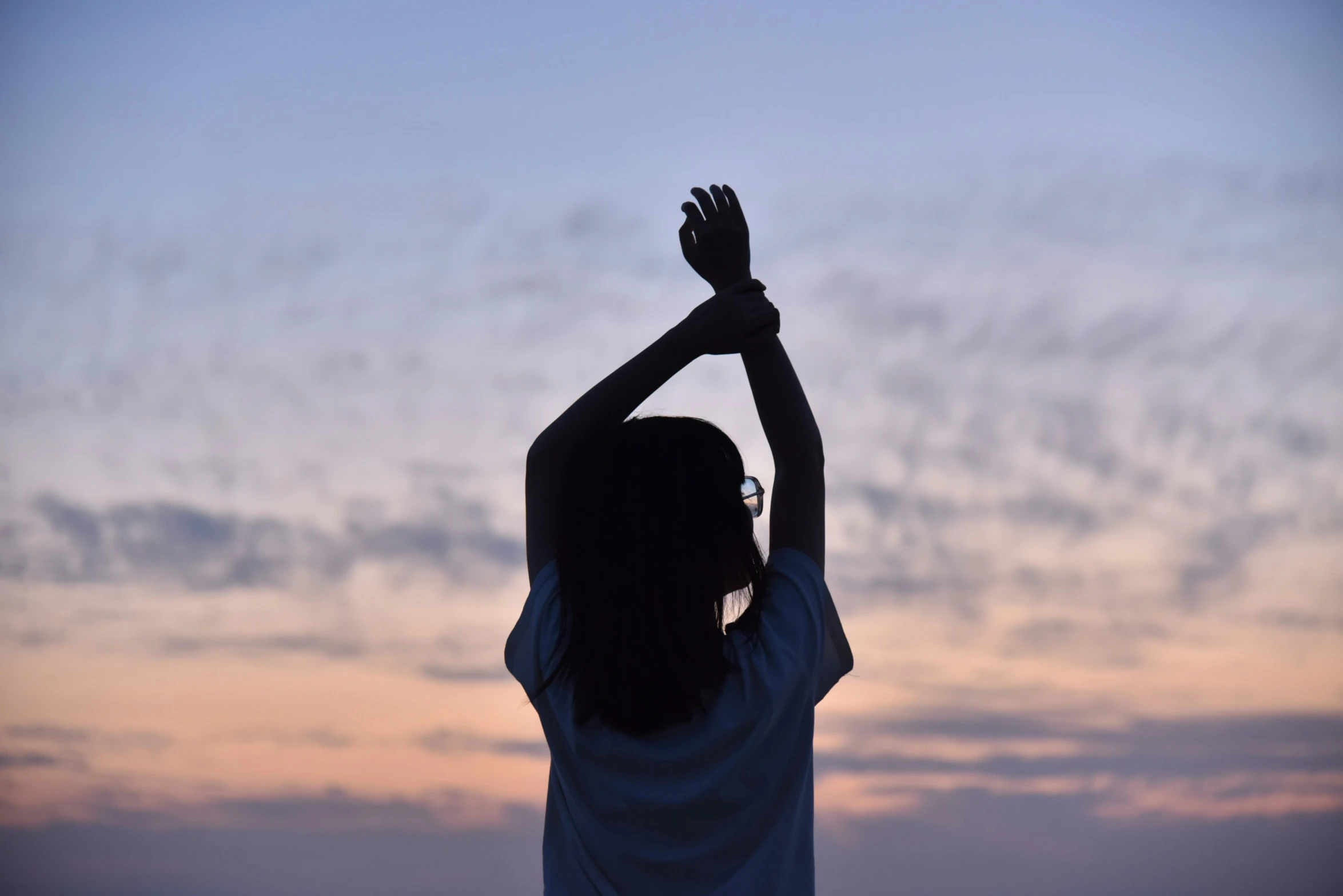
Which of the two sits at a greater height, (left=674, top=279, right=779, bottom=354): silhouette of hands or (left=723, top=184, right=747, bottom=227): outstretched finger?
(left=723, top=184, right=747, bottom=227): outstretched finger

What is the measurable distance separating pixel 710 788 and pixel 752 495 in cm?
58

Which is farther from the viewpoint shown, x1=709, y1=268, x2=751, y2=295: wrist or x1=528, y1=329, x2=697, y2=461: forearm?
x1=709, y1=268, x2=751, y2=295: wrist

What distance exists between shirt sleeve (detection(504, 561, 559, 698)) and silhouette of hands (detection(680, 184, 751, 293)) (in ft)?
2.77

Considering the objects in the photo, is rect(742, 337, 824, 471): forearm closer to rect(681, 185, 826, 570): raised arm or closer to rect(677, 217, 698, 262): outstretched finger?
rect(681, 185, 826, 570): raised arm

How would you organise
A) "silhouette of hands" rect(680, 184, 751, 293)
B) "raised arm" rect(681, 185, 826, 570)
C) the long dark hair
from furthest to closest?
"silhouette of hands" rect(680, 184, 751, 293), "raised arm" rect(681, 185, 826, 570), the long dark hair

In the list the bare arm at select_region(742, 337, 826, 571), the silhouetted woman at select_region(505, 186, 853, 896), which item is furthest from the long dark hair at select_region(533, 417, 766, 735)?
the bare arm at select_region(742, 337, 826, 571)

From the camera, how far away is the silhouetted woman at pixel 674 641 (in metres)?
2.18

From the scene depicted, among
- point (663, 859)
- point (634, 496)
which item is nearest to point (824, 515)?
point (634, 496)

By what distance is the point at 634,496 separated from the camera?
227 cm

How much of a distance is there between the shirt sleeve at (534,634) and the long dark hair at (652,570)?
0.16ft

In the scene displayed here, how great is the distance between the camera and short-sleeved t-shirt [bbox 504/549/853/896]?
218cm

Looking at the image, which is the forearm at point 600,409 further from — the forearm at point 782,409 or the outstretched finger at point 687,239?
the outstretched finger at point 687,239

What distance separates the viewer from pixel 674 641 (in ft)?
7.11

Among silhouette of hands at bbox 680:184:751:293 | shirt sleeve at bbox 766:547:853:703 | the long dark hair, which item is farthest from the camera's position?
silhouette of hands at bbox 680:184:751:293
